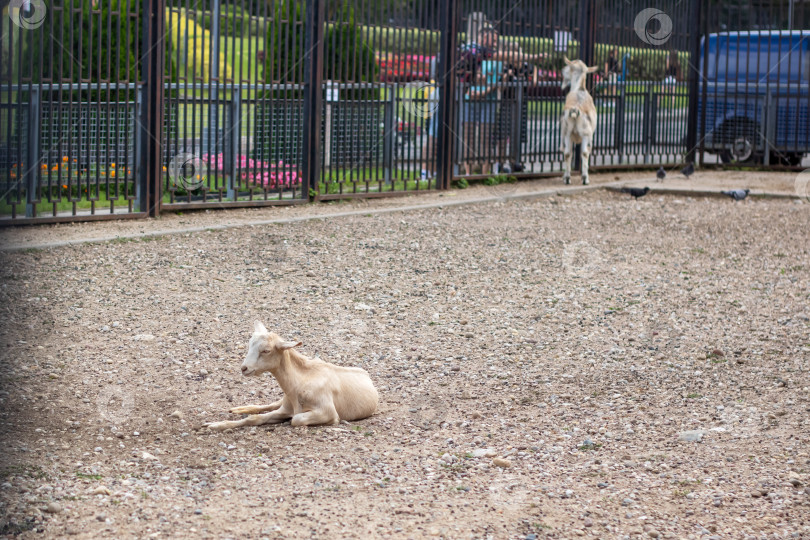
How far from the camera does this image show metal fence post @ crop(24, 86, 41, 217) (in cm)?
1003

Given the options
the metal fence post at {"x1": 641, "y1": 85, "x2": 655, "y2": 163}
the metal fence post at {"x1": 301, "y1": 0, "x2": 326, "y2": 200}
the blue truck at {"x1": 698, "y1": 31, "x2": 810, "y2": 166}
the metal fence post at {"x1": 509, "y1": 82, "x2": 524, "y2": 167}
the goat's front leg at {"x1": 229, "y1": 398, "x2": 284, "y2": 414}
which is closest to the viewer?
the goat's front leg at {"x1": 229, "y1": 398, "x2": 284, "y2": 414}

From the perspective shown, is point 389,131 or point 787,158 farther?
point 787,158

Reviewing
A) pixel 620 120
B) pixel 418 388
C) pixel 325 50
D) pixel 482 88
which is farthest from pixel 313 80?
pixel 418 388

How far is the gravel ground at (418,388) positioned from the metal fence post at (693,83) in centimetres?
825

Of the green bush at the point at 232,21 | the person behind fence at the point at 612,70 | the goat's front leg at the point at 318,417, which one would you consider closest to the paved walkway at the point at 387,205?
the person behind fence at the point at 612,70

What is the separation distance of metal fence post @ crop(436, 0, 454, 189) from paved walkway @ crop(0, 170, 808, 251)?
1.37ft

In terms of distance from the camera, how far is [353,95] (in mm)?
13125

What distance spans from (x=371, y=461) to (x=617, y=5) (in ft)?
45.6

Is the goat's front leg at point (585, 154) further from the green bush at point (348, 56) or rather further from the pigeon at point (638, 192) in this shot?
the green bush at point (348, 56)

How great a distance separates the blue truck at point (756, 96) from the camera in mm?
17562

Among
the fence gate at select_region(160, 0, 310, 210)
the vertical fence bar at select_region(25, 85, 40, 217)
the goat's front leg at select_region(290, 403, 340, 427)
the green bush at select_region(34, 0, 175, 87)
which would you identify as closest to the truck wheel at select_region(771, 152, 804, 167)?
the fence gate at select_region(160, 0, 310, 210)

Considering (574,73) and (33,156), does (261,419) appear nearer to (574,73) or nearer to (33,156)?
(33,156)

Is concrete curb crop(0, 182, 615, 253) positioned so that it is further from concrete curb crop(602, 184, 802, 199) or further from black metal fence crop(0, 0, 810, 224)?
concrete curb crop(602, 184, 802, 199)

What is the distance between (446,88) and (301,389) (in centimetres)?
976
